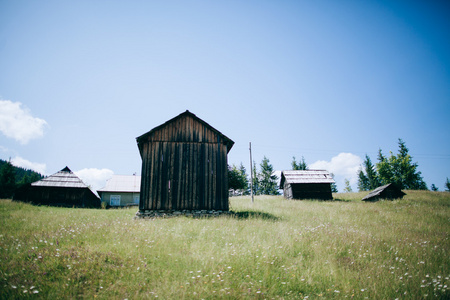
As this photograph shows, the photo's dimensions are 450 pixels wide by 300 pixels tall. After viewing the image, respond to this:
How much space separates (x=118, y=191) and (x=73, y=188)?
25.5 feet

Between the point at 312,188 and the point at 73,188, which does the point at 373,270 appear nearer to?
the point at 312,188

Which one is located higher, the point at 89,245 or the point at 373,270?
the point at 89,245

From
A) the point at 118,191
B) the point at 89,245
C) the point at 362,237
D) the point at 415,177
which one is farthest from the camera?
the point at 415,177

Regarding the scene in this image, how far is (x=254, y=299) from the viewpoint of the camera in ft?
11.6

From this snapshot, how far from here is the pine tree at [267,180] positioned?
57644 mm

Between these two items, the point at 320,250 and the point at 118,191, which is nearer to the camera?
the point at 320,250

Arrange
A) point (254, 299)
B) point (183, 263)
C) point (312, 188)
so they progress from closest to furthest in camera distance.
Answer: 1. point (254, 299)
2. point (183, 263)
3. point (312, 188)

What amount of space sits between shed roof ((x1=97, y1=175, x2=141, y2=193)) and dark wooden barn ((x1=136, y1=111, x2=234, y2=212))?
25.4m

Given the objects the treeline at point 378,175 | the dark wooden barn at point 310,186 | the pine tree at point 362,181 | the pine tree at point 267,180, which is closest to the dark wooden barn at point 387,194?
the dark wooden barn at point 310,186

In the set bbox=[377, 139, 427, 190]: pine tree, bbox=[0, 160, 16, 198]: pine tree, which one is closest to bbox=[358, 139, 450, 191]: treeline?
bbox=[377, 139, 427, 190]: pine tree

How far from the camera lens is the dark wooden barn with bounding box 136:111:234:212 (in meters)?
12.2

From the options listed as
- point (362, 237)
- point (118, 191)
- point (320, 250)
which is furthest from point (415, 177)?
point (118, 191)

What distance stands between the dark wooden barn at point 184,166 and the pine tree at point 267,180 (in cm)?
4782

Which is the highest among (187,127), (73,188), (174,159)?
(187,127)
